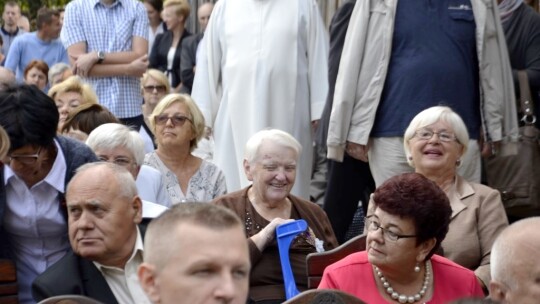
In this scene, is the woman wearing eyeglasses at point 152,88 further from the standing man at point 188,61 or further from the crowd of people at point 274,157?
the standing man at point 188,61

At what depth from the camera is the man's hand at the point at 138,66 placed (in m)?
10.4

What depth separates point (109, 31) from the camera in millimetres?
10547

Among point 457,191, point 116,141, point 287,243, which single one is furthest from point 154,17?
point 287,243

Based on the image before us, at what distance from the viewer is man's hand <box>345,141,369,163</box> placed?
306 inches

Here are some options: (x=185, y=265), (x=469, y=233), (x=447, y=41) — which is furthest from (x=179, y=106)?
(x=185, y=265)

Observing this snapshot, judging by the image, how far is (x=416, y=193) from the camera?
17.7 feet

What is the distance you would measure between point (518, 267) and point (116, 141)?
10.6ft

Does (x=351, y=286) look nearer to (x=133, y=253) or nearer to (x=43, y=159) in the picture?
(x=133, y=253)

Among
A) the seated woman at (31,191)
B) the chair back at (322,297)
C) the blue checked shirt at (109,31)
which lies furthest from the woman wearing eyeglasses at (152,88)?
the chair back at (322,297)

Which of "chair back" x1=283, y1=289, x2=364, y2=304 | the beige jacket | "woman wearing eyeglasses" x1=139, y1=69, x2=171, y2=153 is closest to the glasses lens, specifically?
"woman wearing eyeglasses" x1=139, y1=69, x2=171, y2=153

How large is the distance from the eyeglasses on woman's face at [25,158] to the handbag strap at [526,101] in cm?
386

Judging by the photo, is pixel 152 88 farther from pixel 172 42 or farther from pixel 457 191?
pixel 457 191

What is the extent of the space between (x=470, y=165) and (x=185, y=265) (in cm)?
442

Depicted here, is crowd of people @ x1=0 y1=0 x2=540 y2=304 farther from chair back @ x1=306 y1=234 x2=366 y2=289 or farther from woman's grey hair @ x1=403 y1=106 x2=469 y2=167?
chair back @ x1=306 y1=234 x2=366 y2=289
